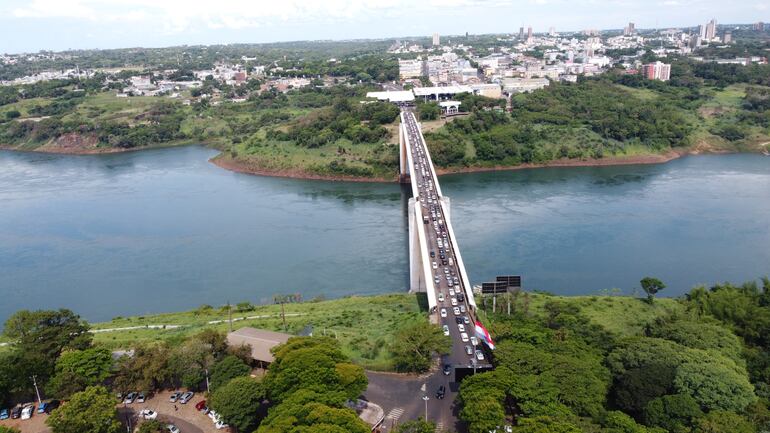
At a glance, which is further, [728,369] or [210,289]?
[210,289]

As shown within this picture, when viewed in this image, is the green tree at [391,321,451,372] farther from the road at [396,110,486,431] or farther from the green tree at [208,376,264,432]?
the green tree at [208,376,264,432]

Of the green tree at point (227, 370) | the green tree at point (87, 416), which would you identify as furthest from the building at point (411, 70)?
the green tree at point (87, 416)

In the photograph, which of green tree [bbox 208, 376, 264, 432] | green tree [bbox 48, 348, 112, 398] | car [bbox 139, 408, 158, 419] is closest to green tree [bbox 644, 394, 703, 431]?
green tree [bbox 208, 376, 264, 432]

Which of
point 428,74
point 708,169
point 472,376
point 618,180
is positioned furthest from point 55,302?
point 428,74

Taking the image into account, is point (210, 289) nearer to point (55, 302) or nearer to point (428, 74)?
point (55, 302)

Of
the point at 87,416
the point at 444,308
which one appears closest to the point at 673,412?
the point at 444,308
